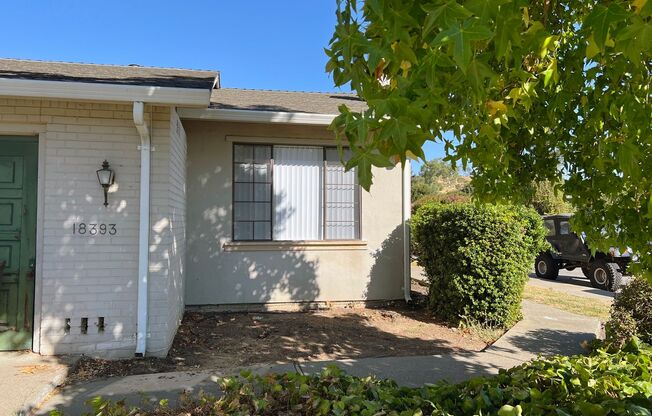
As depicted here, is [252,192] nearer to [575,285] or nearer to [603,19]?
[603,19]

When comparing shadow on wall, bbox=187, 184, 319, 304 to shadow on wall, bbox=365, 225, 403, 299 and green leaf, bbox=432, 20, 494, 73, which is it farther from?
green leaf, bbox=432, 20, 494, 73

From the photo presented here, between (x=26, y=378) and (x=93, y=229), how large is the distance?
Result: 160cm

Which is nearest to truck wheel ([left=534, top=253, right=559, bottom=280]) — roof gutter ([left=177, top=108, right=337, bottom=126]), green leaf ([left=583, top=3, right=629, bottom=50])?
roof gutter ([left=177, top=108, right=337, bottom=126])

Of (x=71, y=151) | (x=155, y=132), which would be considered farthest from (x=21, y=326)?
(x=155, y=132)

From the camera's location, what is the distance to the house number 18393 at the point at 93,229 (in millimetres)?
4867

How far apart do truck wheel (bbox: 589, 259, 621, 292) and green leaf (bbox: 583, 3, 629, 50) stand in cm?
1318

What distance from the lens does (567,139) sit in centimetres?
315

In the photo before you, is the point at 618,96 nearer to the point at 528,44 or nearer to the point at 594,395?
the point at 528,44

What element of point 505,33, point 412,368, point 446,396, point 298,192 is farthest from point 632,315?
point 298,192

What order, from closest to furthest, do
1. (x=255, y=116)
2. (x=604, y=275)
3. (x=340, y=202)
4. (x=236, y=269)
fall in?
(x=255, y=116) → (x=236, y=269) → (x=340, y=202) → (x=604, y=275)

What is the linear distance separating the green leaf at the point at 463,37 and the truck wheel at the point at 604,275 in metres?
13.5

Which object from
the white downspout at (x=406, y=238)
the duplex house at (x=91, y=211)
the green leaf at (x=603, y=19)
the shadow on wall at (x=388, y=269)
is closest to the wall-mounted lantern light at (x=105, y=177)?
the duplex house at (x=91, y=211)

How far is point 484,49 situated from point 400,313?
6348 mm

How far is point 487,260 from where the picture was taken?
6340 millimetres
